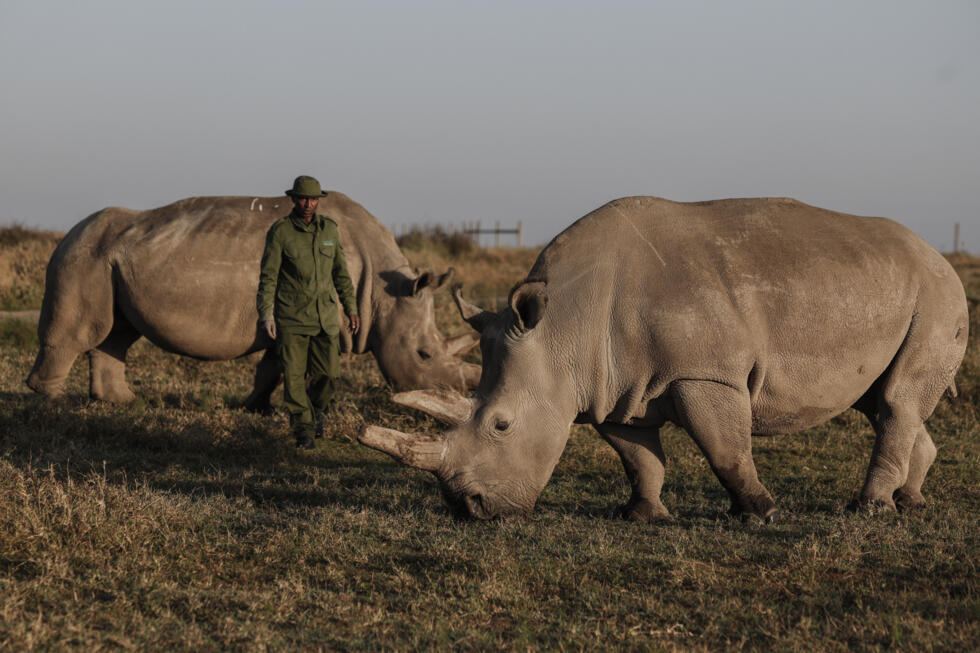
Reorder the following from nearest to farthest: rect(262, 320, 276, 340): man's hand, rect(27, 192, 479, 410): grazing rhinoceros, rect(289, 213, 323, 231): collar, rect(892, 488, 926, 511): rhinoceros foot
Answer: rect(892, 488, 926, 511): rhinoceros foot, rect(262, 320, 276, 340): man's hand, rect(289, 213, 323, 231): collar, rect(27, 192, 479, 410): grazing rhinoceros

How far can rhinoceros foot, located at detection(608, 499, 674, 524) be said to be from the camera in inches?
233

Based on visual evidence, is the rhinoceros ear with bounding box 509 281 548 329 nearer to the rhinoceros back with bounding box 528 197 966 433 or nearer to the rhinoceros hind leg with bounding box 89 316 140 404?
the rhinoceros back with bounding box 528 197 966 433

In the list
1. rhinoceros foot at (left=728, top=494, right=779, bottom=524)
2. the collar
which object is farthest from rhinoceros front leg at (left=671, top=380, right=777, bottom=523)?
the collar

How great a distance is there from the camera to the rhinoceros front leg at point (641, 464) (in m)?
6.03

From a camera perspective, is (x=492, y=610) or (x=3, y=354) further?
(x=3, y=354)

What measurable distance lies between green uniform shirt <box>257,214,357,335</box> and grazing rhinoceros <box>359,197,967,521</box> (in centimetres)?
222

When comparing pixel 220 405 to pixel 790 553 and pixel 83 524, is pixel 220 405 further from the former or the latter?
pixel 790 553

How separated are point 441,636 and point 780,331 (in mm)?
2725

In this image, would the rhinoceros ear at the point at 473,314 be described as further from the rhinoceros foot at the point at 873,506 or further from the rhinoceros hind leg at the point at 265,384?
the rhinoceros hind leg at the point at 265,384

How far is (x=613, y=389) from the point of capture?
5.70 meters

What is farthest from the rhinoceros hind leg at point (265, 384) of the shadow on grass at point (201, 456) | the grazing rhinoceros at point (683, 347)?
the grazing rhinoceros at point (683, 347)

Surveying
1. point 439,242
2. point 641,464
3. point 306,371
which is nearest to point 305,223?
point 306,371

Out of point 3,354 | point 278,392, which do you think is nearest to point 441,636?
point 278,392

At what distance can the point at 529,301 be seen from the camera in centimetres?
569
